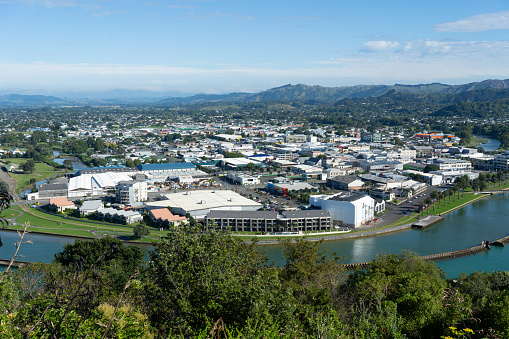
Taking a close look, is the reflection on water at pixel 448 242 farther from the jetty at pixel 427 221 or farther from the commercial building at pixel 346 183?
the commercial building at pixel 346 183

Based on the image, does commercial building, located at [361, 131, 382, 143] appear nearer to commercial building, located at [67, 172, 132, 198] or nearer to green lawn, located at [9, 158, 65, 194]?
commercial building, located at [67, 172, 132, 198]

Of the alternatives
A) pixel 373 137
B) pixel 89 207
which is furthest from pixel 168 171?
pixel 373 137

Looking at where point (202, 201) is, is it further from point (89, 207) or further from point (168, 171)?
point (168, 171)

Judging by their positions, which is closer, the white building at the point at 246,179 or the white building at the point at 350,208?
the white building at the point at 350,208

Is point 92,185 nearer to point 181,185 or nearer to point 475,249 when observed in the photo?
point 181,185

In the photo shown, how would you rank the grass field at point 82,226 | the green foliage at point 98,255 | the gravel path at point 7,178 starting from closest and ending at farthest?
the green foliage at point 98,255, the grass field at point 82,226, the gravel path at point 7,178

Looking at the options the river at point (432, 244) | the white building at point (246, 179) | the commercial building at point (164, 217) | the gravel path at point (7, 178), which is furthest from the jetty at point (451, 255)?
the gravel path at point (7, 178)

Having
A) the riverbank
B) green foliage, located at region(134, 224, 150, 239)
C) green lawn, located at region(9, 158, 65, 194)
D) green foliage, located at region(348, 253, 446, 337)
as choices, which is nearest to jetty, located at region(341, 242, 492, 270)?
the riverbank
